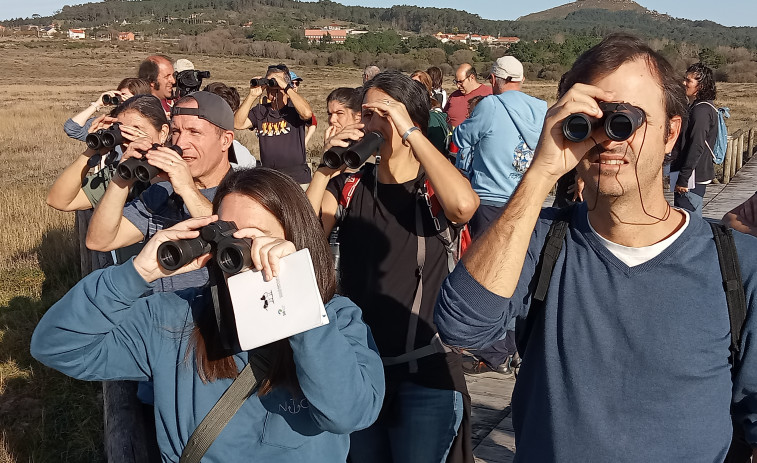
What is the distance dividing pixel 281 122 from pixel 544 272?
5.98 meters

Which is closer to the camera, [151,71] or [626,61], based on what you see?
Result: [626,61]

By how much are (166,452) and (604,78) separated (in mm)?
1543

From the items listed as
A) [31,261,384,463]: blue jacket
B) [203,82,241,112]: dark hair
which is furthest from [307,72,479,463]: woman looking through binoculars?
[203,82,241,112]: dark hair

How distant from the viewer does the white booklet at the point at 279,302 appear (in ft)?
5.50

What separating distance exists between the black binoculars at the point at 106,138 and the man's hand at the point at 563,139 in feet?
8.50

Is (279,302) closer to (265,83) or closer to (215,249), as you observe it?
(215,249)

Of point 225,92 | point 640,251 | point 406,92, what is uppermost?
point 406,92

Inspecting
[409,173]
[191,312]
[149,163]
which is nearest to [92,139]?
[149,163]

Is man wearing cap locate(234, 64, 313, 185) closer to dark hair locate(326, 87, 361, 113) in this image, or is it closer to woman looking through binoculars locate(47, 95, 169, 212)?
dark hair locate(326, 87, 361, 113)

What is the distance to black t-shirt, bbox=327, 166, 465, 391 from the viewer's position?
2906mm

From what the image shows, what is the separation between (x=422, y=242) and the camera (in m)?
2.97

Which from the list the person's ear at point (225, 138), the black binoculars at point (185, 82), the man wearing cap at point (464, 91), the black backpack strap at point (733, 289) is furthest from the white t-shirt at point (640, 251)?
the man wearing cap at point (464, 91)

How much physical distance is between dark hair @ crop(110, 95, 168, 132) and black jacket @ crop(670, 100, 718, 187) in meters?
Answer: 4.39

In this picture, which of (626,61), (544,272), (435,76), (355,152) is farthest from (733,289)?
(435,76)
